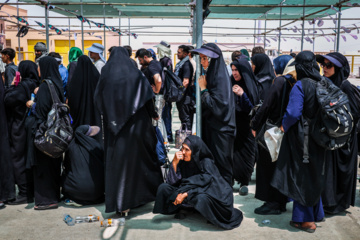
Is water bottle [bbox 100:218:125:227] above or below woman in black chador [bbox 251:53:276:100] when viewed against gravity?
below

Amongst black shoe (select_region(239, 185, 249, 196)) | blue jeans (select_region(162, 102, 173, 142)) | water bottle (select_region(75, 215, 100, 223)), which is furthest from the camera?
blue jeans (select_region(162, 102, 173, 142))

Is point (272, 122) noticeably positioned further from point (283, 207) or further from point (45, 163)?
point (45, 163)

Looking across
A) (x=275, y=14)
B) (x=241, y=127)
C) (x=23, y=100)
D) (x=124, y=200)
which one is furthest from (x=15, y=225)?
(x=275, y=14)

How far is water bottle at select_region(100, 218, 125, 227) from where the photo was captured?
3.28 meters

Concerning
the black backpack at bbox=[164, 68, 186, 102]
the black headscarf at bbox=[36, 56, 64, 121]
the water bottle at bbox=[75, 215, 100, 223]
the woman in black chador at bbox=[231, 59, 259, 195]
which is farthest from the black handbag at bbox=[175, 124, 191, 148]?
the water bottle at bbox=[75, 215, 100, 223]

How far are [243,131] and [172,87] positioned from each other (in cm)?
195

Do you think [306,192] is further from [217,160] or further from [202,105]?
[202,105]

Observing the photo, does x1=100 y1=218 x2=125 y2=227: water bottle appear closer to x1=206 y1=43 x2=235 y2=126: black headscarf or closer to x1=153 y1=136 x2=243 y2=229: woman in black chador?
x1=153 y1=136 x2=243 y2=229: woman in black chador

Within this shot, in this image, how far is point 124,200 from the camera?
3410mm

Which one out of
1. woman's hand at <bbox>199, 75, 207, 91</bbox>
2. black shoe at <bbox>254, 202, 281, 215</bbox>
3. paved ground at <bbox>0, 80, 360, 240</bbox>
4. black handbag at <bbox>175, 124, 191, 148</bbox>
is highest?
woman's hand at <bbox>199, 75, 207, 91</bbox>

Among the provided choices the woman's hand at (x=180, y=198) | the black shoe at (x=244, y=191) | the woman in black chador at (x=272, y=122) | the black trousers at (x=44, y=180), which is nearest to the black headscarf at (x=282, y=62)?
the woman in black chador at (x=272, y=122)

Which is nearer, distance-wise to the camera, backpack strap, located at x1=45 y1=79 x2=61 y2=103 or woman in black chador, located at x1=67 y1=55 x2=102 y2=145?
backpack strap, located at x1=45 y1=79 x2=61 y2=103

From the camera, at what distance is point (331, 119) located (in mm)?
2861

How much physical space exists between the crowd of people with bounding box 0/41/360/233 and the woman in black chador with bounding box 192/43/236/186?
1 cm
